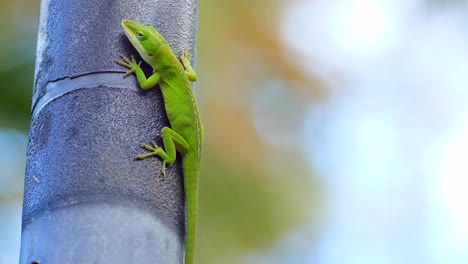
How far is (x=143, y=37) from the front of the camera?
4.45 feet

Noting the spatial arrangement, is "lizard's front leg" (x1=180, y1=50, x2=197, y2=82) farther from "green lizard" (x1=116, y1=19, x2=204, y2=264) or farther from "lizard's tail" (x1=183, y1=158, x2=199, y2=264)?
"lizard's tail" (x1=183, y1=158, x2=199, y2=264)

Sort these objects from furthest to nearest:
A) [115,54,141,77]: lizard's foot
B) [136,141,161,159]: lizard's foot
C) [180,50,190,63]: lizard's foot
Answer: [180,50,190,63]: lizard's foot < [115,54,141,77]: lizard's foot < [136,141,161,159]: lizard's foot

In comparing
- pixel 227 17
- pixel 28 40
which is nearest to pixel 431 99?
pixel 227 17

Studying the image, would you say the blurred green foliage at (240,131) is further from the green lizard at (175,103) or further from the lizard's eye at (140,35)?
the lizard's eye at (140,35)

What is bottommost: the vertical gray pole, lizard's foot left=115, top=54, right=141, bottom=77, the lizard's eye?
the vertical gray pole

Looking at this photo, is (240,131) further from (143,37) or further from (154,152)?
(154,152)

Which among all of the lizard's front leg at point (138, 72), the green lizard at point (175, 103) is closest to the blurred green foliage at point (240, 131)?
the green lizard at point (175, 103)

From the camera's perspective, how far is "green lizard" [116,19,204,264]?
132cm

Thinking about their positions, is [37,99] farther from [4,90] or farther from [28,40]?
[28,40]

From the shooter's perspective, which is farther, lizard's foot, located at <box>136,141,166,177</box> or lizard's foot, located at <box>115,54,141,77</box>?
lizard's foot, located at <box>115,54,141,77</box>

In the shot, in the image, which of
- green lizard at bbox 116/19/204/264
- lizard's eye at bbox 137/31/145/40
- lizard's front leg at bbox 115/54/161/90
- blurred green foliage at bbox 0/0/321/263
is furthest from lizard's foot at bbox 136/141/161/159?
blurred green foliage at bbox 0/0/321/263

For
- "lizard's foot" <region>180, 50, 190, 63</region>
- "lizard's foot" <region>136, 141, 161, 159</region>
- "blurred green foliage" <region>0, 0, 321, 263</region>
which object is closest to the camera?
"lizard's foot" <region>136, 141, 161, 159</region>

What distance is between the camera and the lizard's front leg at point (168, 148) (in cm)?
117

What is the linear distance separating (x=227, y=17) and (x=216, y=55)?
0.38m
